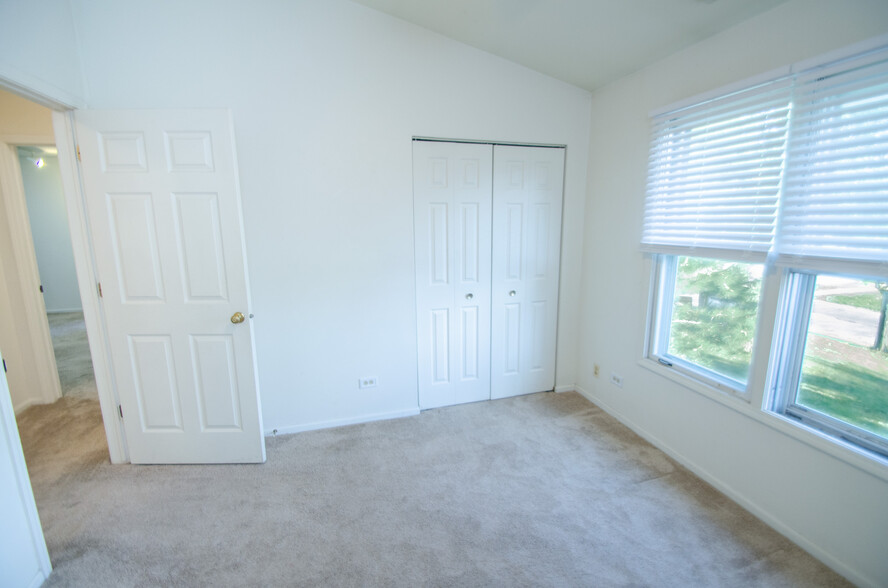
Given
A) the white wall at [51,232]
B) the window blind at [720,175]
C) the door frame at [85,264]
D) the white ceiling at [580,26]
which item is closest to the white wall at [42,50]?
the door frame at [85,264]

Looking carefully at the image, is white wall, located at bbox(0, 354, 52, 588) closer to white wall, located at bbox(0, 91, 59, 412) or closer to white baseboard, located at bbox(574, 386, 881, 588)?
white wall, located at bbox(0, 91, 59, 412)

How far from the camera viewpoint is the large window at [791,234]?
1.46 metres

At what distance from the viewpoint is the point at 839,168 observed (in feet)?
4.94

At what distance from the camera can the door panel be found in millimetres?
2910

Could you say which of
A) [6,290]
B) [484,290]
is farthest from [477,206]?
[6,290]

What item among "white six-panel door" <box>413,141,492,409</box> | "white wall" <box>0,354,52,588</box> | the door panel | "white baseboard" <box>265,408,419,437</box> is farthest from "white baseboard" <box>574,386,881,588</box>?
"white wall" <box>0,354,52,588</box>

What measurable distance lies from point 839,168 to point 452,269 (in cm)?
214

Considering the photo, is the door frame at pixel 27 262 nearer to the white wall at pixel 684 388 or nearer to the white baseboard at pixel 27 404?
the white baseboard at pixel 27 404

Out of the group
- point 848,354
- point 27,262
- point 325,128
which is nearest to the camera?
point 848,354

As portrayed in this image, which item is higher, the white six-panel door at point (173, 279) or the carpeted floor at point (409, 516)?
the white six-panel door at point (173, 279)

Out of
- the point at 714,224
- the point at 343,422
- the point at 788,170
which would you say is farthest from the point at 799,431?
the point at 343,422

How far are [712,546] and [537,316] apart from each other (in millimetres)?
1833

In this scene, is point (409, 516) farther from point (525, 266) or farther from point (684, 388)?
point (525, 266)

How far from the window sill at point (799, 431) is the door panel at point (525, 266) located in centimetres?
112
